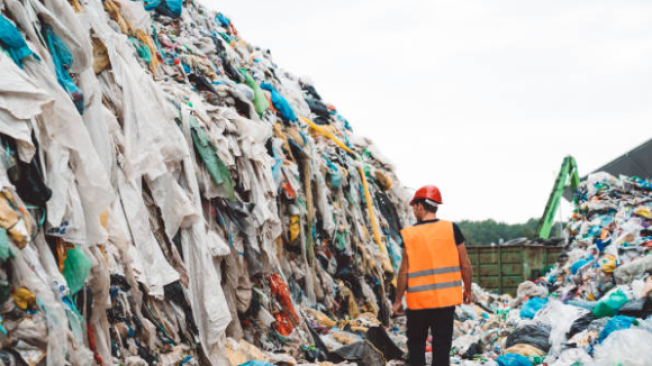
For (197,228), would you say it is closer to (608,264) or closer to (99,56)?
(99,56)

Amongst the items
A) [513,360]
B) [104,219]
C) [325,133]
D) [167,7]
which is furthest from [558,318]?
[167,7]

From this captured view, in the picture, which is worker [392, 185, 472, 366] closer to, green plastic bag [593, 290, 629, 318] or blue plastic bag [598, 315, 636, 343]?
blue plastic bag [598, 315, 636, 343]

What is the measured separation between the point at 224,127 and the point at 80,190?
2.19 meters

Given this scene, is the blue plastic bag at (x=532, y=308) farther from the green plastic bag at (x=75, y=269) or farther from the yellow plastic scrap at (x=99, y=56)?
the green plastic bag at (x=75, y=269)

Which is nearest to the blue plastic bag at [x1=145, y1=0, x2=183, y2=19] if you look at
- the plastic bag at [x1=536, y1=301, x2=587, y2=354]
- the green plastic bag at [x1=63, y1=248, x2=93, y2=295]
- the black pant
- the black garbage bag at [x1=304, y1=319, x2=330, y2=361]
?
the black garbage bag at [x1=304, y1=319, x2=330, y2=361]

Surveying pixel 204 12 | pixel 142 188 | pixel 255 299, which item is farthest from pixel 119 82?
pixel 204 12

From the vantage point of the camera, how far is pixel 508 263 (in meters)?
12.5

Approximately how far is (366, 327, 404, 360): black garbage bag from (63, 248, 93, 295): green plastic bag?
11.5 ft

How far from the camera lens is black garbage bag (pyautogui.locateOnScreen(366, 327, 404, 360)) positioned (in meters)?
6.12

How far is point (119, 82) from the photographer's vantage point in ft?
14.4

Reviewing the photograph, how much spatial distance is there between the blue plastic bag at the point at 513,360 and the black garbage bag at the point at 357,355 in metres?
1.04

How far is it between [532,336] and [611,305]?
0.84 m

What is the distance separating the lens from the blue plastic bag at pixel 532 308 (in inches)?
284

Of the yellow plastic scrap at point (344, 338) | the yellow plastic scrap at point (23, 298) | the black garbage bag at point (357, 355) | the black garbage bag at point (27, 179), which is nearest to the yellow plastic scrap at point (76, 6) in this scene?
the black garbage bag at point (27, 179)
